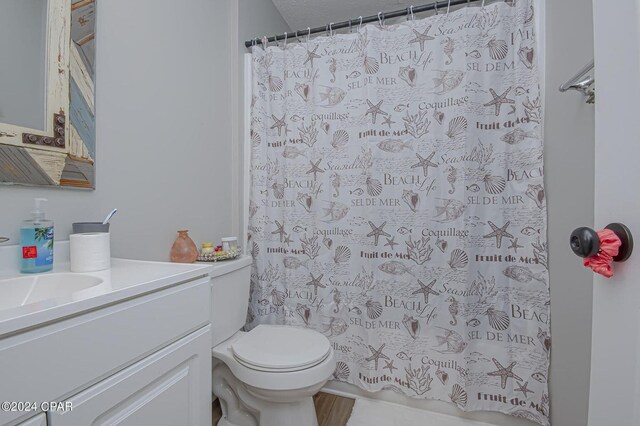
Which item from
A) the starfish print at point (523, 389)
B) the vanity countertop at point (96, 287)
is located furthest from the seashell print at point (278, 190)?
the starfish print at point (523, 389)

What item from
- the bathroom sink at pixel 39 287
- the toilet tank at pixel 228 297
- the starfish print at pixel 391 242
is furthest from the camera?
the starfish print at pixel 391 242

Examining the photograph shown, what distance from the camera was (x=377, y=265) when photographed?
4.92 feet

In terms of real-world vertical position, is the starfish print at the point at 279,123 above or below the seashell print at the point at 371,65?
below

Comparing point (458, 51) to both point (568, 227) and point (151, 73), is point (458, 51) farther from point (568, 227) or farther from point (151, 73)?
point (151, 73)

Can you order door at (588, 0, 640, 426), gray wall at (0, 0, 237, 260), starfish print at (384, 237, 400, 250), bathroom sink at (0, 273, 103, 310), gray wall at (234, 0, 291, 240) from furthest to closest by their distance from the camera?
1. gray wall at (234, 0, 291, 240)
2. starfish print at (384, 237, 400, 250)
3. gray wall at (0, 0, 237, 260)
4. bathroom sink at (0, 273, 103, 310)
5. door at (588, 0, 640, 426)

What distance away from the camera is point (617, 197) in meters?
0.48

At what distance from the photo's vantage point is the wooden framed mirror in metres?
0.79

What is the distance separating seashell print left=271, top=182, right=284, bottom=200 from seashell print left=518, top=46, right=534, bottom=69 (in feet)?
4.32

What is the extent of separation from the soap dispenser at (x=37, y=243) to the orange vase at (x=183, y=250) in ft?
1.53

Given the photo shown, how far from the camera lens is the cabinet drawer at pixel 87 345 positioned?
1.47ft

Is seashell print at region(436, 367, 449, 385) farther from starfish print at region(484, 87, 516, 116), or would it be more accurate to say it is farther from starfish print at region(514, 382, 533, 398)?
starfish print at region(484, 87, 516, 116)

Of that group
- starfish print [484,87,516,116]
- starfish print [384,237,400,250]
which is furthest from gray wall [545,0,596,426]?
starfish print [384,237,400,250]

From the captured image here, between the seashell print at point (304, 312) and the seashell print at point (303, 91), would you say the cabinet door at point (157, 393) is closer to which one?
the seashell print at point (304, 312)

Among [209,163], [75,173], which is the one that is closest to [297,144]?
[209,163]
